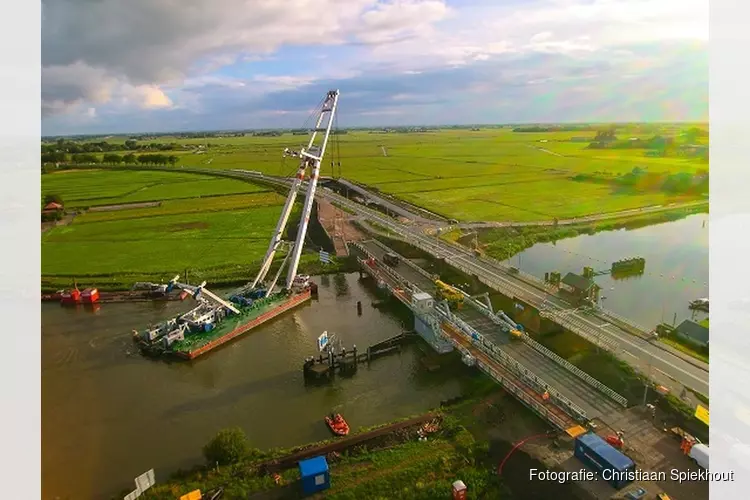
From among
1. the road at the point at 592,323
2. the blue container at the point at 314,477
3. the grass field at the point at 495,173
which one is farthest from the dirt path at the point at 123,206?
the blue container at the point at 314,477

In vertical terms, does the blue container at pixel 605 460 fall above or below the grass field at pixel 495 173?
below

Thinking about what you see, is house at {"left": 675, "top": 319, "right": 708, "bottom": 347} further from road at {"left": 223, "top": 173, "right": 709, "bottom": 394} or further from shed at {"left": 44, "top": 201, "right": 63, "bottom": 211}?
shed at {"left": 44, "top": 201, "right": 63, "bottom": 211}

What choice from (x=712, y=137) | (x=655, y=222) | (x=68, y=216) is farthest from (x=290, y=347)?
(x=68, y=216)

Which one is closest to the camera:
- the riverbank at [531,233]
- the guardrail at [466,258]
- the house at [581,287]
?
the house at [581,287]

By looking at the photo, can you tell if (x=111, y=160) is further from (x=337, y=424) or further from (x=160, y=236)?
(x=337, y=424)

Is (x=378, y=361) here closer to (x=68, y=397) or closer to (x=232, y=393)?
(x=232, y=393)

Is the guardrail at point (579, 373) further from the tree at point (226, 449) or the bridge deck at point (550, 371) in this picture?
the tree at point (226, 449)

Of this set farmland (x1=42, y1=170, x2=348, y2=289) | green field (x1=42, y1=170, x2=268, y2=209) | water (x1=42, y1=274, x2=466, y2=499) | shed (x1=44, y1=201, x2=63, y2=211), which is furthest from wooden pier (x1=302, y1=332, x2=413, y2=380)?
green field (x1=42, y1=170, x2=268, y2=209)
